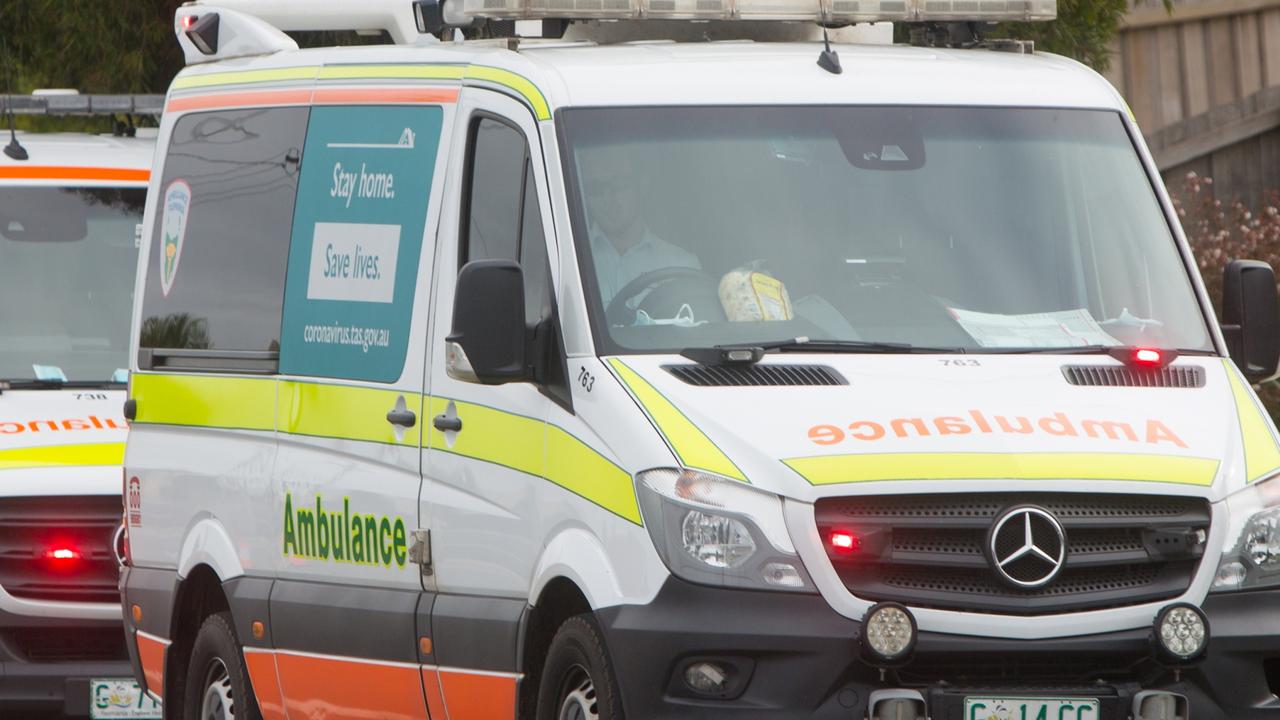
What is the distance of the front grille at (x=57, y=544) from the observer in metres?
11.1

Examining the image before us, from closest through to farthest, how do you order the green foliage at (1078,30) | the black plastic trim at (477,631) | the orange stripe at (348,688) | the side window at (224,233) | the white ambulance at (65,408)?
the black plastic trim at (477,631)
the orange stripe at (348,688)
the side window at (224,233)
the white ambulance at (65,408)
the green foliage at (1078,30)

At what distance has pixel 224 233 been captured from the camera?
9.80 metres

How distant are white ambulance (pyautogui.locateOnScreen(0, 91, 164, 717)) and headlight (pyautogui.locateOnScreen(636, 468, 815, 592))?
4587 mm

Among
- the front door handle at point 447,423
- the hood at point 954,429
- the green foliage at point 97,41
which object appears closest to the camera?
the hood at point 954,429

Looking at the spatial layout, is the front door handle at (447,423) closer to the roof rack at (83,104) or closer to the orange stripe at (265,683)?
the orange stripe at (265,683)

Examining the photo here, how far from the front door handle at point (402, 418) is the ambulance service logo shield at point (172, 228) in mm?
1972

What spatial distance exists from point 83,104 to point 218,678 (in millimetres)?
3395

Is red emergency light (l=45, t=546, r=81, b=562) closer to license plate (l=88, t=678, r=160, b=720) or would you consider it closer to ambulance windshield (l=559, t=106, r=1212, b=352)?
license plate (l=88, t=678, r=160, b=720)

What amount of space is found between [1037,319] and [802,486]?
1.24 m

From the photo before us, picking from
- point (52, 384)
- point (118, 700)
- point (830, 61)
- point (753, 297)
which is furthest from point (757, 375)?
point (52, 384)

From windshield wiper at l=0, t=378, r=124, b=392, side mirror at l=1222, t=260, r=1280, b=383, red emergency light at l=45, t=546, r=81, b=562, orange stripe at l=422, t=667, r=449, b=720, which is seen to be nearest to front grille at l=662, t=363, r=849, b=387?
side mirror at l=1222, t=260, r=1280, b=383

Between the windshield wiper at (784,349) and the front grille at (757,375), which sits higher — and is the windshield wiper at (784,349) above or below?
above

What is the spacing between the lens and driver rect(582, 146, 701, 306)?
7.68m

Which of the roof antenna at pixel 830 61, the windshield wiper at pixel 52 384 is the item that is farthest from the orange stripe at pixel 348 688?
the windshield wiper at pixel 52 384
